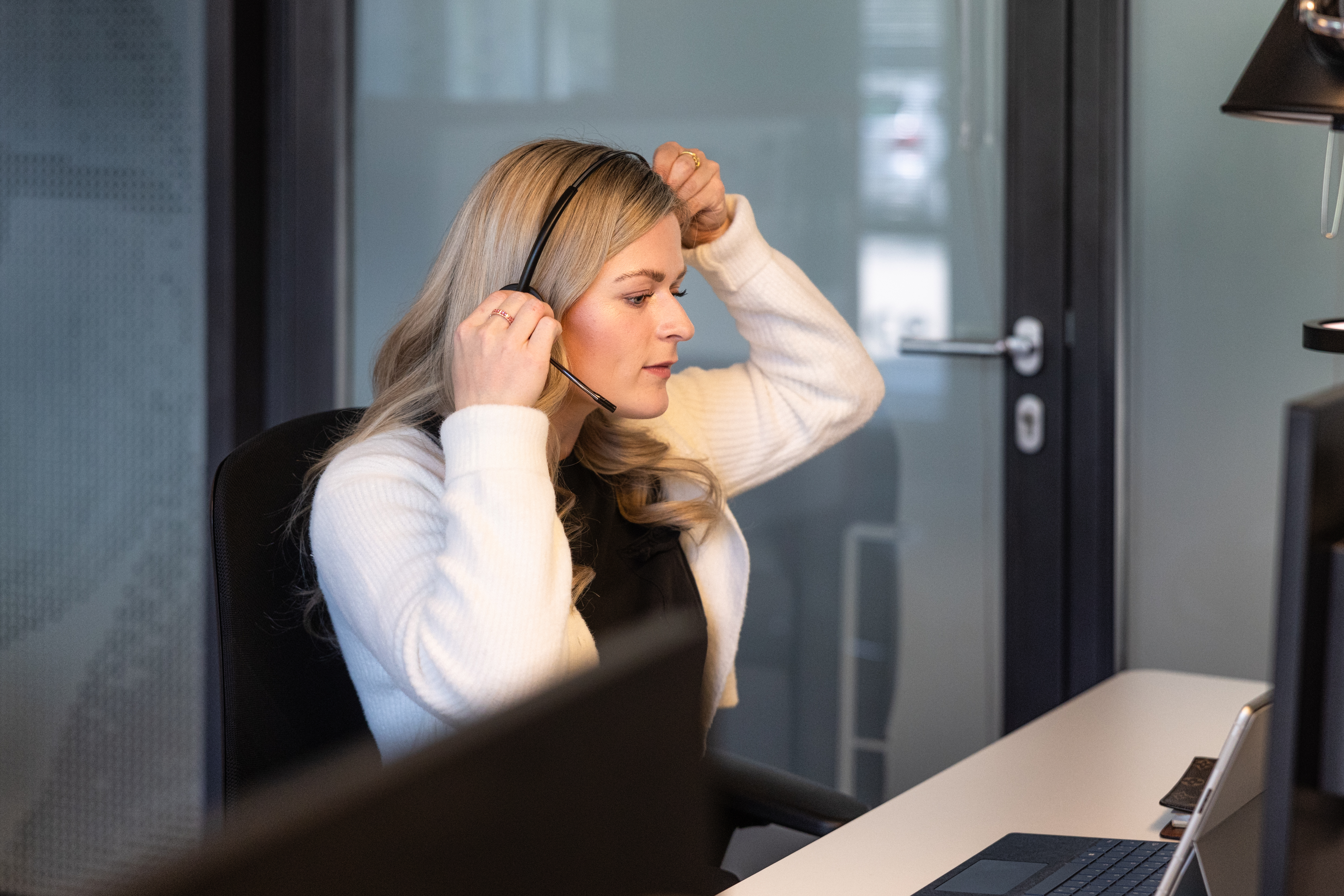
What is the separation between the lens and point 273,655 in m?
1.19

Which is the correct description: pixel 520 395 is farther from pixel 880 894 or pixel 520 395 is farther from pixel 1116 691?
pixel 1116 691

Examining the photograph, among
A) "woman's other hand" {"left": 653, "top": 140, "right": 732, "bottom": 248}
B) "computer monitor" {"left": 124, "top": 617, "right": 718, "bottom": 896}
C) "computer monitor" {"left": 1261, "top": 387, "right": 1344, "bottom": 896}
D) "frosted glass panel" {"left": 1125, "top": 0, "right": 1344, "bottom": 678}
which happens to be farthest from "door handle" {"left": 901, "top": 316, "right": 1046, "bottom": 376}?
"computer monitor" {"left": 124, "top": 617, "right": 718, "bottom": 896}

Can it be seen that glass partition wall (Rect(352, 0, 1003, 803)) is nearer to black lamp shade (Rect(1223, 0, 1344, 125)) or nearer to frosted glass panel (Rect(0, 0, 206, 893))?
frosted glass panel (Rect(0, 0, 206, 893))

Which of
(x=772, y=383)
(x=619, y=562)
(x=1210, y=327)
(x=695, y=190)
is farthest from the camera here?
(x=1210, y=327)

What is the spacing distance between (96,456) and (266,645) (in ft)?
5.25

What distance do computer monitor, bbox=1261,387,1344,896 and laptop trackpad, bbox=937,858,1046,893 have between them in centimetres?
40

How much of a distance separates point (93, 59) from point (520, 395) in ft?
5.77

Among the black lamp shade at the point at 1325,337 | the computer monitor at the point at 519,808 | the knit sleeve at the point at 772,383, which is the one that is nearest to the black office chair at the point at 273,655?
the knit sleeve at the point at 772,383

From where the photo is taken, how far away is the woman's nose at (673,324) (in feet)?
4.47

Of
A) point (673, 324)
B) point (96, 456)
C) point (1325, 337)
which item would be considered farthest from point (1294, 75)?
point (96, 456)

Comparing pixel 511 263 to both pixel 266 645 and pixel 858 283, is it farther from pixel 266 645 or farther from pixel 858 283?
pixel 858 283

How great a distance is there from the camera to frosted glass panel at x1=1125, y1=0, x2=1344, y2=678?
6.35ft

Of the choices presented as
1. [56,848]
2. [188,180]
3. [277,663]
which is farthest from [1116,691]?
[56,848]

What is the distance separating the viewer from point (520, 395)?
1.19 meters
